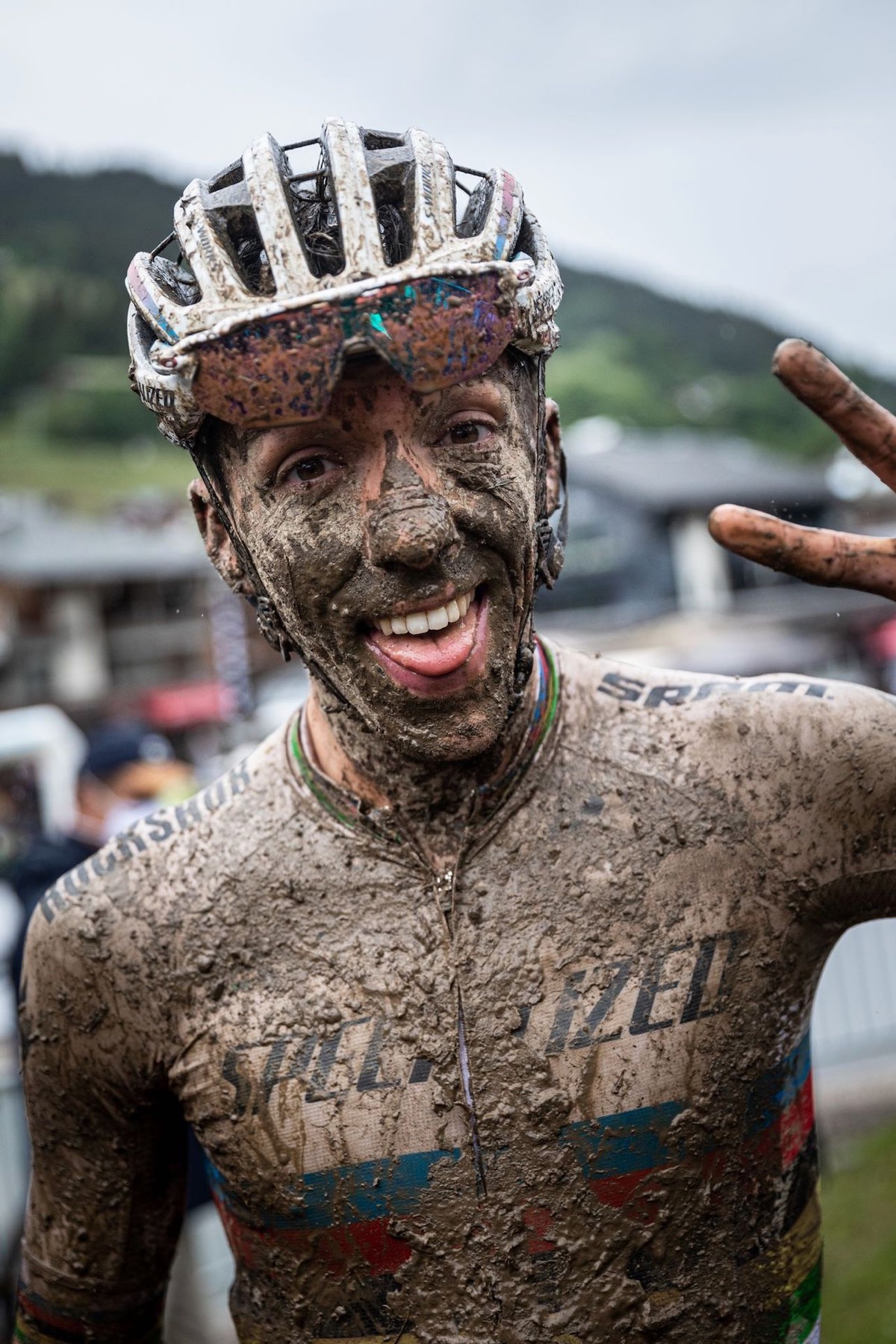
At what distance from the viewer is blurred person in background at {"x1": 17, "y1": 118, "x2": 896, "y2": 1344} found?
2104 millimetres

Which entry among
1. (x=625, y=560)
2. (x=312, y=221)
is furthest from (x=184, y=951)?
(x=625, y=560)

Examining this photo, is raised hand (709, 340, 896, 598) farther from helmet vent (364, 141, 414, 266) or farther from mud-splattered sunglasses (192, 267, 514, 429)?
helmet vent (364, 141, 414, 266)

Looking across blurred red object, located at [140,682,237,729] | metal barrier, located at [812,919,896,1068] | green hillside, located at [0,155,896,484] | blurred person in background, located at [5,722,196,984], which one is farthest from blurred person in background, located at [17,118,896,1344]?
blurred red object, located at [140,682,237,729]

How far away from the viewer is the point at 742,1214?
2189 millimetres

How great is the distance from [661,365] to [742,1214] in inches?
630

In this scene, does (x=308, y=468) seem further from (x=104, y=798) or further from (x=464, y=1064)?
(x=104, y=798)

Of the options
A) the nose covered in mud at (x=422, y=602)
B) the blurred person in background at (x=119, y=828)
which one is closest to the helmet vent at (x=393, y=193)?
the nose covered in mud at (x=422, y=602)

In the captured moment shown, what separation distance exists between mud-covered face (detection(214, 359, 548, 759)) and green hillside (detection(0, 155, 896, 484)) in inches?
20.0

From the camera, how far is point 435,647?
2111 millimetres

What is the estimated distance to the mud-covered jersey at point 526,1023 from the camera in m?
2.13

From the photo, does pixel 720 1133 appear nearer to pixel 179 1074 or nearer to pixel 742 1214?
pixel 742 1214

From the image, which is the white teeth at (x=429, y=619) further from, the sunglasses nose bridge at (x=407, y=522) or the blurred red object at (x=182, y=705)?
the blurred red object at (x=182, y=705)

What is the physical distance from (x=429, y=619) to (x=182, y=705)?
33.8 m

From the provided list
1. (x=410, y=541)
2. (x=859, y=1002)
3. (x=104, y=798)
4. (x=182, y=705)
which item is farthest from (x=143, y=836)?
(x=182, y=705)
